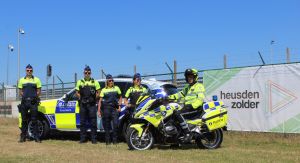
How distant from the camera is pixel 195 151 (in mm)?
10117

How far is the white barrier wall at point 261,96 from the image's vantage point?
484 inches

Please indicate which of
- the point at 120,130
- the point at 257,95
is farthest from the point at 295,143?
the point at 120,130

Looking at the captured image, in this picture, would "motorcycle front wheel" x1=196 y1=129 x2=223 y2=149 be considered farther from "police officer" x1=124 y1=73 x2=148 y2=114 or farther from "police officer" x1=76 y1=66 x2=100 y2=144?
"police officer" x1=76 y1=66 x2=100 y2=144

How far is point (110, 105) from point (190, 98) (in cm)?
242

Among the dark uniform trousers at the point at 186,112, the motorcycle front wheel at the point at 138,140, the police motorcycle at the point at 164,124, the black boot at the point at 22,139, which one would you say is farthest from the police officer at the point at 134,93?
the black boot at the point at 22,139

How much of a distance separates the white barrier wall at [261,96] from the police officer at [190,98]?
312cm

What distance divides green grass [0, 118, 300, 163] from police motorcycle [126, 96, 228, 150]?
0.87ft

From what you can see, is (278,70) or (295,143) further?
(278,70)

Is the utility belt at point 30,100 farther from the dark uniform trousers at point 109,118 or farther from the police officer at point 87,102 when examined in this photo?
the dark uniform trousers at point 109,118

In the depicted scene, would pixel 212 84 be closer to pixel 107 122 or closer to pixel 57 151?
pixel 107 122

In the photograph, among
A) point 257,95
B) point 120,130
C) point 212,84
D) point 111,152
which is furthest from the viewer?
point 212,84

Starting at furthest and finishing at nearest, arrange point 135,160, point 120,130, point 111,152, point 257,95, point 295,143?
point 257,95 < point 120,130 < point 295,143 < point 111,152 < point 135,160

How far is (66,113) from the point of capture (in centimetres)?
1295

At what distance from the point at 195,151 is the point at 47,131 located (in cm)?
493
